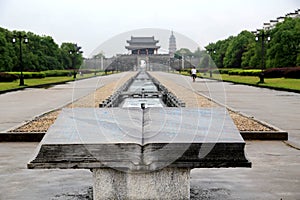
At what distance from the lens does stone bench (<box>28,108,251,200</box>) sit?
159 inches

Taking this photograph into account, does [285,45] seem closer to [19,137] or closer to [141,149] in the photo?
[19,137]

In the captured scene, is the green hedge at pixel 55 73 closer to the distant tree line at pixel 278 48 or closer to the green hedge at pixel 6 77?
the green hedge at pixel 6 77

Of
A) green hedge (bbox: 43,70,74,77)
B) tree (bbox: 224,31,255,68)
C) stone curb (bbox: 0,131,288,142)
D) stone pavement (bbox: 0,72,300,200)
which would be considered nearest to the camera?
stone pavement (bbox: 0,72,300,200)

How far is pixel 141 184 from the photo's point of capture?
4.24 m

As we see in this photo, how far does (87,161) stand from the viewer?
409 centimetres

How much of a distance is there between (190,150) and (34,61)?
172 ft

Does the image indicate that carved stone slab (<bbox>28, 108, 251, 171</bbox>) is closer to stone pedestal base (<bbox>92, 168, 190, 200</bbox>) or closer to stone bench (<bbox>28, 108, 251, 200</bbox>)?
stone bench (<bbox>28, 108, 251, 200</bbox>)

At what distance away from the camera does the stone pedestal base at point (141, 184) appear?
4242 millimetres

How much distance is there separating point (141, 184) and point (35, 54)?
54364 millimetres

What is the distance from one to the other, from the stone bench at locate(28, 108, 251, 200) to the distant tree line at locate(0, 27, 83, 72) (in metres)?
39.7

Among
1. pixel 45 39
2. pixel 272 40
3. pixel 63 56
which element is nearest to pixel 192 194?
pixel 272 40

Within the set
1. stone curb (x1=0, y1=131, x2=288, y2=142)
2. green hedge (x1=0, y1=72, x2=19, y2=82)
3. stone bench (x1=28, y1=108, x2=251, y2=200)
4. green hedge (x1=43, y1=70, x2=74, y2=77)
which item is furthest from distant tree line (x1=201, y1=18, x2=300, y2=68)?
stone bench (x1=28, y1=108, x2=251, y2=200)

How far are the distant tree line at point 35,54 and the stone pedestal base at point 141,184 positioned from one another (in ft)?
131

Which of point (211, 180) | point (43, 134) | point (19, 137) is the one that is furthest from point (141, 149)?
point (19, 137)
